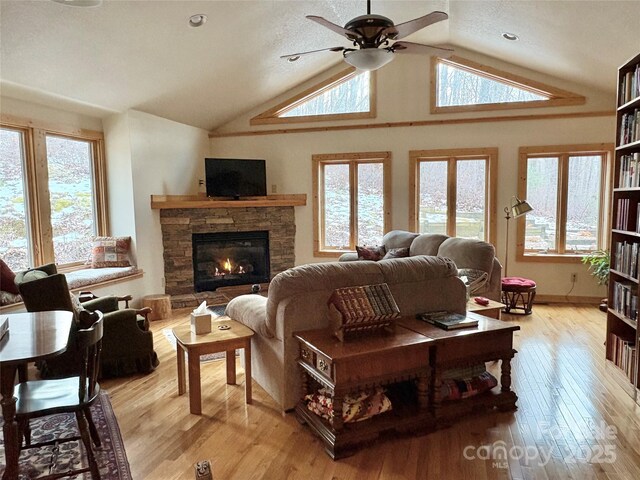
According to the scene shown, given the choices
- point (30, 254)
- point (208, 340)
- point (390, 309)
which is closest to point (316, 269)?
point (390, 309)

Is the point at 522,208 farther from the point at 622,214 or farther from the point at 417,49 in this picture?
the point at 417,49

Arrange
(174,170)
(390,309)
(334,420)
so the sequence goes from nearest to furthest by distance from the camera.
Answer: (334,420)
(390,309)
(174,170)

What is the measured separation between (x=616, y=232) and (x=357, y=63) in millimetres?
2468

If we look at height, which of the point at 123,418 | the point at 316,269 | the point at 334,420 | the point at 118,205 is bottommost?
the point at 123,418

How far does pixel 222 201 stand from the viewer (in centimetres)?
632

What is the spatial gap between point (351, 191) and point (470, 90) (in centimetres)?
229

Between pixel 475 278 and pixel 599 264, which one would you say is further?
pixel 599 264

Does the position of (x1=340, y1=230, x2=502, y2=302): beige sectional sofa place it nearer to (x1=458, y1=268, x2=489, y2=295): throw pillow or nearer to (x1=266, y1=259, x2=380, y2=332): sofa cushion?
(x1=458, y1=268, x2=489, y2=295): throw pillow

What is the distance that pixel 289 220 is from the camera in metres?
6.91

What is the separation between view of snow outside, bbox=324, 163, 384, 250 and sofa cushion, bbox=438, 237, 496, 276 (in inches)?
78.1

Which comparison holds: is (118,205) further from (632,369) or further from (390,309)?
(632,369)

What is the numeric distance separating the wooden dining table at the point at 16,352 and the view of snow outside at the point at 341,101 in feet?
17.5

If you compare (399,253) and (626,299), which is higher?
(399,253)

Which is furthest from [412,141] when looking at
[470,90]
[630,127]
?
[630,127]
